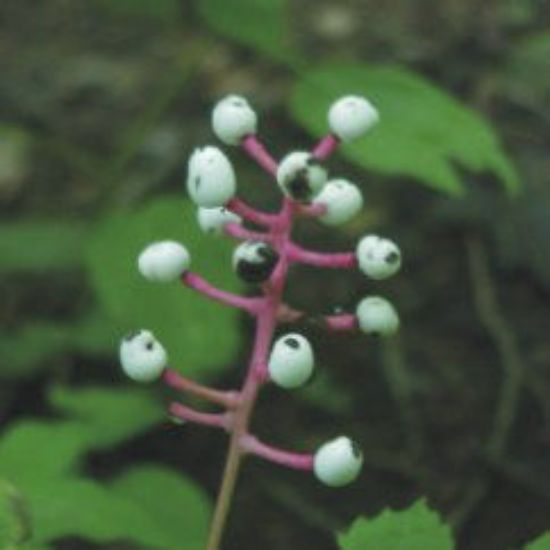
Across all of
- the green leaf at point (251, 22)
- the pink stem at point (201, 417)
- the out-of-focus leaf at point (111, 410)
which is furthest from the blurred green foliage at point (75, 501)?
the green leaf at point (251, 22)

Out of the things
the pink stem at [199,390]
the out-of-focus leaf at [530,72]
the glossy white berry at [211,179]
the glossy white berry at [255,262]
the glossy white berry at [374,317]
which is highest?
the glossy white berry at [211,179]

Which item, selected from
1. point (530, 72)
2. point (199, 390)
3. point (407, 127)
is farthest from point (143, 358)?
point (530, 72)

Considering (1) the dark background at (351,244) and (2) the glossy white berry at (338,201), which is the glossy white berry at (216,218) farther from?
(1) the dark background at (351,244)

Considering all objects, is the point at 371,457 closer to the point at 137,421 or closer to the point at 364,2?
the point at 137,421

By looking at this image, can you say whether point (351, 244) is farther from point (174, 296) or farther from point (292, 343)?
point (292, 343)

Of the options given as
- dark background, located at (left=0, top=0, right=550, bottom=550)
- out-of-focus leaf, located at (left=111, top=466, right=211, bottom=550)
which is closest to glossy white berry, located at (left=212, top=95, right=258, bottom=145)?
out-of-focus leaf, located at (left=111, top=466, right=211, bottom=550)
